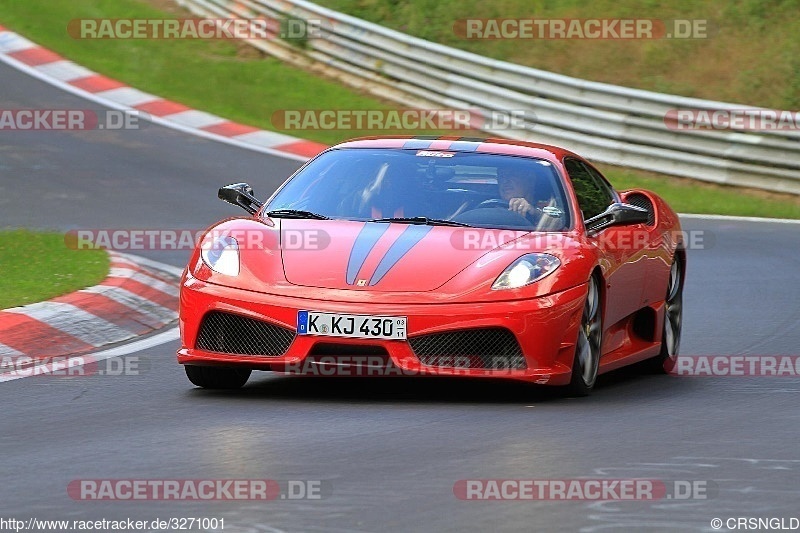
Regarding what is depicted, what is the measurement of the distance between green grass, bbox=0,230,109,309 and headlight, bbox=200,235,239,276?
195 centimetres

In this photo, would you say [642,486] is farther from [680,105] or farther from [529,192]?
[680,105]

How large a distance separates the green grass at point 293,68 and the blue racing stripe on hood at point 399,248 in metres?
10.6

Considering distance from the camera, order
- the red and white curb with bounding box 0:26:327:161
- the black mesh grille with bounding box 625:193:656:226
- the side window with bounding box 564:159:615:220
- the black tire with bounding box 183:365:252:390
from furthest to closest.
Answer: the red and white curb with bounding box 0:26:327:161
the black mesh grille with bounding box 625:193:656:226
the side window with bounding box 564:159:615:220
the black tire with bounding box 183:365:252:390

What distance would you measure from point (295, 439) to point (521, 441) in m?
0.84

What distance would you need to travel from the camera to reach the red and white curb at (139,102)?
18672 mm

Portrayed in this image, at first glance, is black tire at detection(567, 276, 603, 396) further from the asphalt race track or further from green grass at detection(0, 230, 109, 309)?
green grass at detection(0, 230, 109, 309)

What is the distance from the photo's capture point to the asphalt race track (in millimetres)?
5102

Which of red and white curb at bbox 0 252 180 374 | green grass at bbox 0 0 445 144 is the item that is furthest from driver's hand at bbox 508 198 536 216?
green grass at bbox 0 0 445 144

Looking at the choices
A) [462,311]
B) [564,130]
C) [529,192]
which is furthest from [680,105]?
[462,311]

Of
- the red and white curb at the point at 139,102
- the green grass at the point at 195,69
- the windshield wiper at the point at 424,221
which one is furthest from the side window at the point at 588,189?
the green grass at the point at 195,69

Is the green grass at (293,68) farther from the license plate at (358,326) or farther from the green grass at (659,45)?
the license plate at (358,326)

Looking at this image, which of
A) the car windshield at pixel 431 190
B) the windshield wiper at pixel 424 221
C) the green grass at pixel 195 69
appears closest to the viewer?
the windshield wiper at pixel 424 221

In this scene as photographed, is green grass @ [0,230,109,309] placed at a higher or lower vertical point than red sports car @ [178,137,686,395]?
lower

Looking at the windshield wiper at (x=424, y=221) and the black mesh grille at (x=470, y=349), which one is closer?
the black mesh grille at (x=470, y=349)
